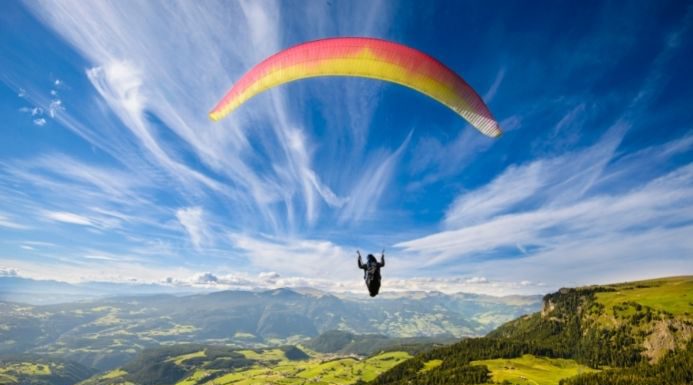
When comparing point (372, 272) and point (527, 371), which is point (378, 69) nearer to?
point (372, 272)

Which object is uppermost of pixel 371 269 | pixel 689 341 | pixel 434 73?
pixel 434 73

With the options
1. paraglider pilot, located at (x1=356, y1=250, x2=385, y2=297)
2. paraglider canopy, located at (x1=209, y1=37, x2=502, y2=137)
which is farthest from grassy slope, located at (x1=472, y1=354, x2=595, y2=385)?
paraglider canopy, located at (x1=209, y1=37, x2=502, y2=137)

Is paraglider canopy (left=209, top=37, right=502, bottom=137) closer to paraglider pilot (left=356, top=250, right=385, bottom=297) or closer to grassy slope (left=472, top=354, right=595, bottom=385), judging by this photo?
paraglider pilot (left=356, top=250, right=385, bottom=297)

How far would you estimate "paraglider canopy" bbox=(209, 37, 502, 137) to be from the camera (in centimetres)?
1596

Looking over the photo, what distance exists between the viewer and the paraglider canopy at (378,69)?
16.0 m

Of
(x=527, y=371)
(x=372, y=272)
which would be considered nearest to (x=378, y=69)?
(x=372, y=272)

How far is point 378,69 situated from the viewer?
54.7 ft

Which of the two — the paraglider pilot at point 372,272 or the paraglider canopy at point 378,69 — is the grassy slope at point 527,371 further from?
the paraglider canopy at point 378,69

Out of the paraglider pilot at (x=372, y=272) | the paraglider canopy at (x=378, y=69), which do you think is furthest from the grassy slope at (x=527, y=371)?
the paraglider canopy at (x=378, y=69)

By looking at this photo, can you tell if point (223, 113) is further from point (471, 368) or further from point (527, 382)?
point (471, 368)

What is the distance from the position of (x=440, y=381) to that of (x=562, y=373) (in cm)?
5645

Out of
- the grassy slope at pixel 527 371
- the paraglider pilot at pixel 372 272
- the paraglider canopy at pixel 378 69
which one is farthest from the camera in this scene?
the grassy slope at pixel 527 371

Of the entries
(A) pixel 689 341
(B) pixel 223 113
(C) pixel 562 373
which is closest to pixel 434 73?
(B) pixel 223 113

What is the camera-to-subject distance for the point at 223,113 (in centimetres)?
1812
